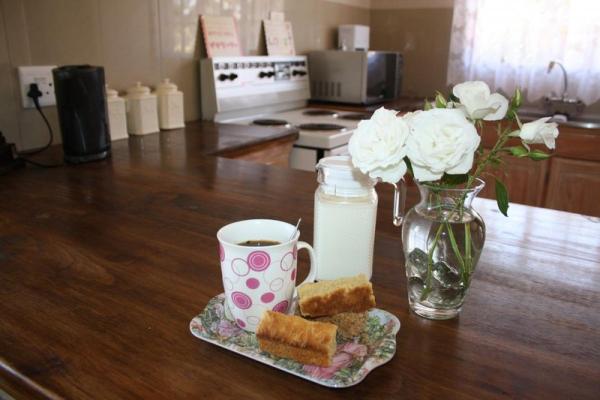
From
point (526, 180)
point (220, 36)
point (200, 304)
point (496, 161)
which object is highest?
point (220, 36)

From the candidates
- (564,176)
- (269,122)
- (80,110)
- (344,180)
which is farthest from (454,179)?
(564,176)

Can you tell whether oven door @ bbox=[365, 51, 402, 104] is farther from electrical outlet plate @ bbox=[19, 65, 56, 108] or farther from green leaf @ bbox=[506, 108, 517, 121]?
A: green leaf @ bbox=[506, 108, 517, 121]

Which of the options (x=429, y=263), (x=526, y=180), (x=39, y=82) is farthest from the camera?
(x=526, y=180)

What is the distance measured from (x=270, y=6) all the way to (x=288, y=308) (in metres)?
2.27

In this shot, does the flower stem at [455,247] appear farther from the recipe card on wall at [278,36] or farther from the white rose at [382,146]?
the recipe card on wall at [278,36]

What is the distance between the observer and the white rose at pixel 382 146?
1.80 feet

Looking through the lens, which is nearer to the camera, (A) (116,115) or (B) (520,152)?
(B) (520,152)

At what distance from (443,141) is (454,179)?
3.2 inches

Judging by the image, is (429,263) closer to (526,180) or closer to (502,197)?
(502,197)

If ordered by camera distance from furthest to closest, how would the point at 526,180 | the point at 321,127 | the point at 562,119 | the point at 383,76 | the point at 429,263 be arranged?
1. the point at 383,76
2. the point at 562,119
3. the point at 526,180
4. the point at 321,127
5. the point at 429,263

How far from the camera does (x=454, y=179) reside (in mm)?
584

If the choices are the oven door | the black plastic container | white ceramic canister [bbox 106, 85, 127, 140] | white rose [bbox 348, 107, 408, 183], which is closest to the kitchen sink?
the oven door

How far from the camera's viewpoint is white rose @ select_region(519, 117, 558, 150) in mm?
542

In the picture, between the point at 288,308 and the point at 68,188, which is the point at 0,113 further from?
the point at 288,308
